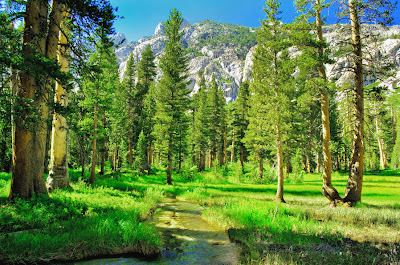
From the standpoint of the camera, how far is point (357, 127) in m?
13.0

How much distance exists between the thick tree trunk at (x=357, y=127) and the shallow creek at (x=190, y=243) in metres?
8.91

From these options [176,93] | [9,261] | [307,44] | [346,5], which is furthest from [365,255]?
[176,93]

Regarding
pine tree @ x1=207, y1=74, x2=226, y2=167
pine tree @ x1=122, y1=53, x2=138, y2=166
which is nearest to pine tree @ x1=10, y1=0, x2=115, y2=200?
pine tree @ x1=122, y1=53, x2=138, y2=166

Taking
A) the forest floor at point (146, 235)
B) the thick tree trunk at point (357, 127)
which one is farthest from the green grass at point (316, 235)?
the thick tree trunk at point (357, 127)

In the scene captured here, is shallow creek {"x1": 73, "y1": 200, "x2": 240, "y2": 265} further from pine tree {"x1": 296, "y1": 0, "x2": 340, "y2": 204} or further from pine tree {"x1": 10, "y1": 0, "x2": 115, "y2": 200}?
pine tree {"x1": 296, "y1": 0, "x2": 340, "y2": 204}

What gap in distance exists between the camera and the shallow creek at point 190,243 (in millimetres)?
6102

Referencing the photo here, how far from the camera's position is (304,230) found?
8.25 metres

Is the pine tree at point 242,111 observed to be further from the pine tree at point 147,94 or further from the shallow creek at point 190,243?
the shallow creek at point 190,243

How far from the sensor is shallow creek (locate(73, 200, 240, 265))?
610cm

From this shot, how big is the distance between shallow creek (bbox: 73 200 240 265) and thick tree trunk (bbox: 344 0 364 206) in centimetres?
891

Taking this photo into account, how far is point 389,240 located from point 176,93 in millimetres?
22747

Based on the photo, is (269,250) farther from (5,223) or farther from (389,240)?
(5,223)

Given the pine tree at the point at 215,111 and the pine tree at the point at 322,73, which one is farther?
the pine tree at the point at 215,111

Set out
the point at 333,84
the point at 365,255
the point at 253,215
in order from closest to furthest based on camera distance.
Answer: the point at 365,255 → the point at 253,215 → the point at 333,84
